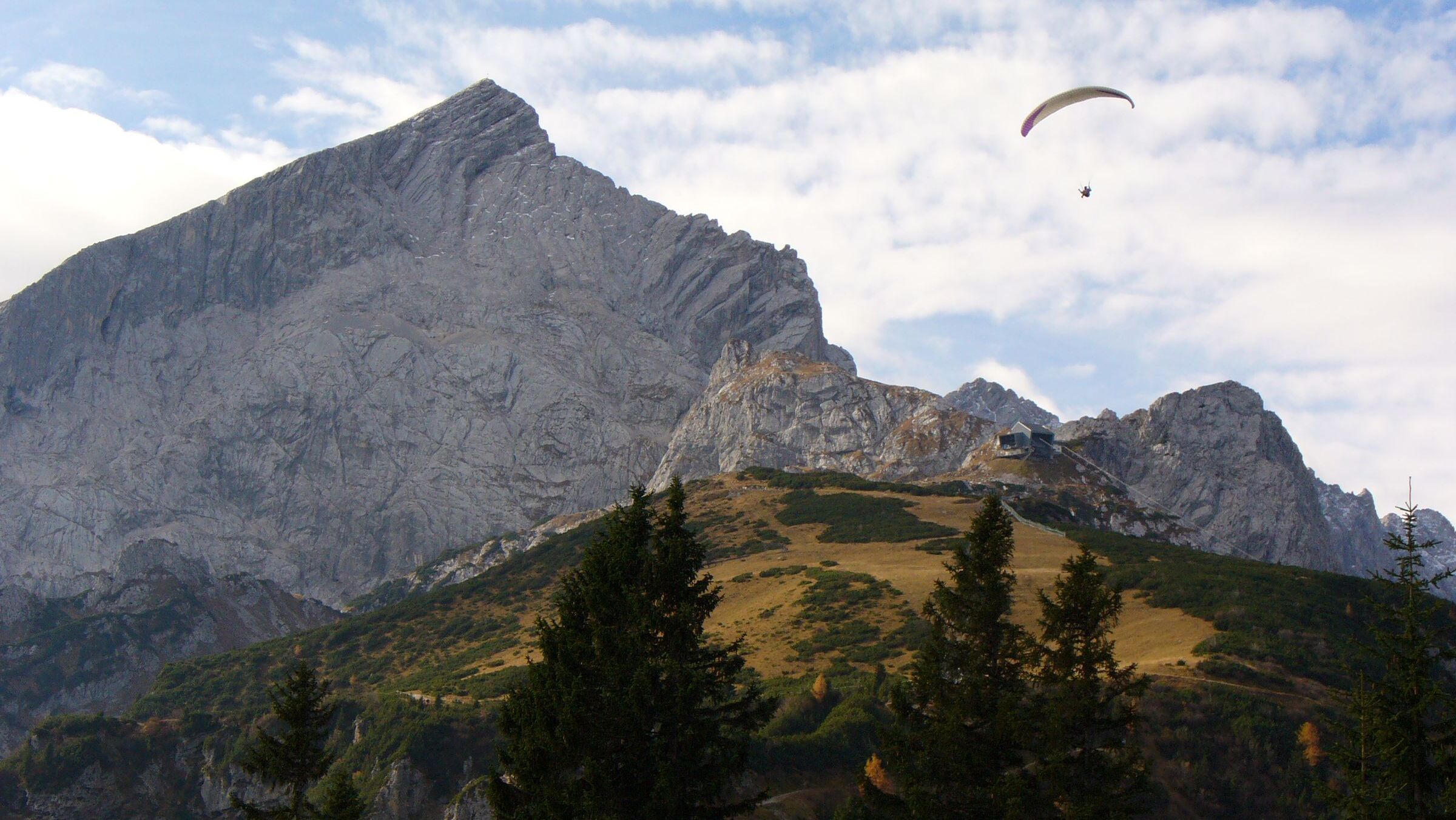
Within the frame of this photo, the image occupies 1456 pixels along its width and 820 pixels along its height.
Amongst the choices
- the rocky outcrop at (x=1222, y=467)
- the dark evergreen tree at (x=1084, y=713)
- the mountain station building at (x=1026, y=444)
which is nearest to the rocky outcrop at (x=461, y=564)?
the mountain station building at (x=1026, y=444)

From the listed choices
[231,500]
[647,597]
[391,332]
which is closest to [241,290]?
[391,332]

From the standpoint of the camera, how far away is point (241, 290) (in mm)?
190500

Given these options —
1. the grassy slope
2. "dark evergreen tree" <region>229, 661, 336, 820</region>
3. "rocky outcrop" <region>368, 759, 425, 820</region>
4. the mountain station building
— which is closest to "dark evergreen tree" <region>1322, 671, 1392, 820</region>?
"dark evergreen tree" <region>229, 661, 336, 820</region>

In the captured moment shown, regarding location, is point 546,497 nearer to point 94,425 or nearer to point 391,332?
point 391,332

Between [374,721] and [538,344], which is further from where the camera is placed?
[538,344]

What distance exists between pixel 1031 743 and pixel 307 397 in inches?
6367

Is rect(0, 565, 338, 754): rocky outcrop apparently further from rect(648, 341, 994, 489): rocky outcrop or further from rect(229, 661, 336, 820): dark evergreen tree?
rect(229, 661, 336, 820): dark evergreen tree

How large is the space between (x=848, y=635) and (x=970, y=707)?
161 feet

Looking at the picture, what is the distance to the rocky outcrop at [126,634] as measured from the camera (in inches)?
4916

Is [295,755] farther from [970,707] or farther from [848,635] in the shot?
[848,635]

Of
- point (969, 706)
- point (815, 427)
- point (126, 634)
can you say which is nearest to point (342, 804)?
point (969, 706)

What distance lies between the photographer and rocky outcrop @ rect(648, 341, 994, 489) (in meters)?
159

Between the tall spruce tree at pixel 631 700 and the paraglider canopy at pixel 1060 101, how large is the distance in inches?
1300

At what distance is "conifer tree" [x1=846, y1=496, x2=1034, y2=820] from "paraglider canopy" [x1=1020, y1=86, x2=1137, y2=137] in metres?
28.7
